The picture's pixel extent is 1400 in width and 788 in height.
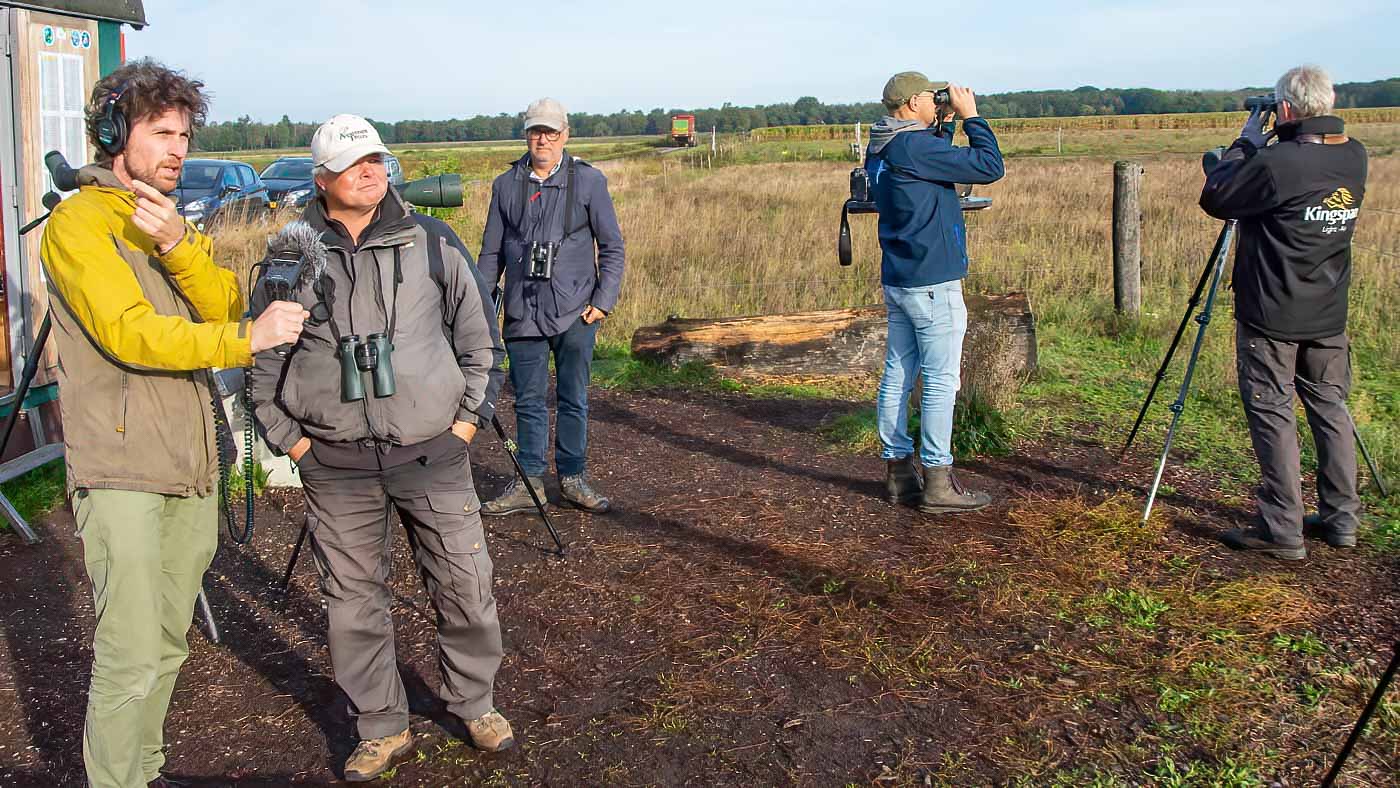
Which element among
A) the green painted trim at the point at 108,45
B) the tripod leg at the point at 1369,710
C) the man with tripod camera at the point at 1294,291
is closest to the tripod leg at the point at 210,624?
the green painted trim at the point at 108,45

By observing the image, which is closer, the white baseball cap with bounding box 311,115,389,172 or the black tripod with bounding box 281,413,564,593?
the white baseball cap with bounding box 311,115,389,172

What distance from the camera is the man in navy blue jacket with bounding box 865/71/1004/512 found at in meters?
5.04

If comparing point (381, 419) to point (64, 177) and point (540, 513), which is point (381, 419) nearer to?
point (64, 177)

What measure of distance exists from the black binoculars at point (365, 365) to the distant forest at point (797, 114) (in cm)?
4441

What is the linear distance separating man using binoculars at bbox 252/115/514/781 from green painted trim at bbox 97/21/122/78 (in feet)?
13.1

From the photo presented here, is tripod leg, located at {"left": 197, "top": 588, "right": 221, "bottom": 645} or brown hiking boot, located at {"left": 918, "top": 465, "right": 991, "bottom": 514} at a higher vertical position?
brown hiking boot, located at {"left": 918, "top": 465, "right": 991, "bottom": 514}

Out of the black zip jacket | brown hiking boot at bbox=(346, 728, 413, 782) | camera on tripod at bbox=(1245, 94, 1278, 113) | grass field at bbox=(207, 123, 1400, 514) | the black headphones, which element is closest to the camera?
the black headphones

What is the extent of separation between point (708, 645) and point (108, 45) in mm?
4884

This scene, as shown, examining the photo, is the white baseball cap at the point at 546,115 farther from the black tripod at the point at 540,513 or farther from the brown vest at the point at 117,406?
the brown vest at the point at 117,406

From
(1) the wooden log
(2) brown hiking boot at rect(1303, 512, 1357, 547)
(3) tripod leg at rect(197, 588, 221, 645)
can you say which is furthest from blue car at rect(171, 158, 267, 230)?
(2) brown hiking boot at rect(1303, 512, 1357, 547)

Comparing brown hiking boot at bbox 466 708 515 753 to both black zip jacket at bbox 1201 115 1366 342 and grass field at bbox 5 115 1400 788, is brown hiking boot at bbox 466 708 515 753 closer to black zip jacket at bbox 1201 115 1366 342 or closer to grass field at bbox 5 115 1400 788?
grass field at bbox 5 115 1400 788

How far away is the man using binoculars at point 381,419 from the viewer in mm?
2959

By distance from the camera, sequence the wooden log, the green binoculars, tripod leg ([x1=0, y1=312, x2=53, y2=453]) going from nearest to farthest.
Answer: the green binoculars < tripod leg ([x1=0, y1=312, x2=53, y2=453]) < the wooden log

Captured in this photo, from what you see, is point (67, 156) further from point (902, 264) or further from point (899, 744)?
point (899, 744)
